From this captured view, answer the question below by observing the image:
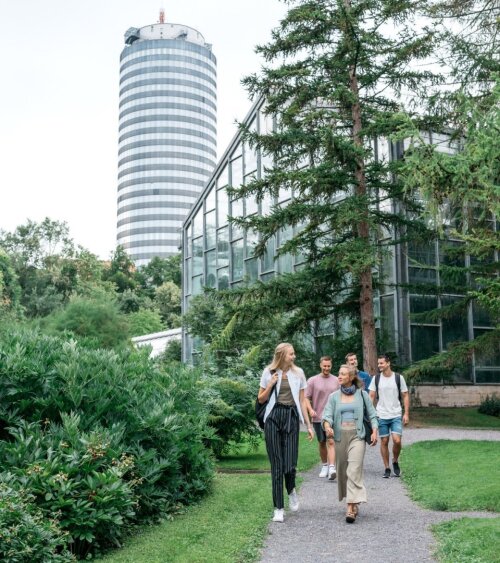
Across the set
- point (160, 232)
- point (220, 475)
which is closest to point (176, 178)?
point (160, 232)

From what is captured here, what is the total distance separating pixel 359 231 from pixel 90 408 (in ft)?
45.5

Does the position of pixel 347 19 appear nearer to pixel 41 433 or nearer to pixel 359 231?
pixel 359 231

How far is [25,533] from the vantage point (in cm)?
590

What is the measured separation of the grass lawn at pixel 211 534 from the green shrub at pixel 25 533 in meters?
0.57

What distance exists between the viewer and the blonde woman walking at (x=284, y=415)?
Result: 27.4 ft

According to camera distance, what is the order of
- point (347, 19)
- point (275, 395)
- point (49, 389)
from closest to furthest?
point (49, 389)
point (275, 395)
point (347, 19)

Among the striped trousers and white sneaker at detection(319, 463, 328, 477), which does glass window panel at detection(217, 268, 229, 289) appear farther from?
the striped trousers

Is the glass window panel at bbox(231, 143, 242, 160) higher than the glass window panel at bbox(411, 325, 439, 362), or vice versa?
the glass window panel at bbox(231, 143, 242, 160)

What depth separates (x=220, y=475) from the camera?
11.5 metres

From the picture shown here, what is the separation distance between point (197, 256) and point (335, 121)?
17.1 metres

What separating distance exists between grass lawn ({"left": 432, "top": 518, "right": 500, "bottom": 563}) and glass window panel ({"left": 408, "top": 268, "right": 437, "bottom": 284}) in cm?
1875

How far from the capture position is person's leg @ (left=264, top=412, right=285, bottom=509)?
319 inches

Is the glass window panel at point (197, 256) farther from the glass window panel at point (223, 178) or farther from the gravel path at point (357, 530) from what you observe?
the gravel path at point (357, 530)

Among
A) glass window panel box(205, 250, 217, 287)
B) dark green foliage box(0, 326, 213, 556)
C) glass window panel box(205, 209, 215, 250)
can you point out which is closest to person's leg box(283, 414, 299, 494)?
dark green foliage box(0, 326, 213, 556)
